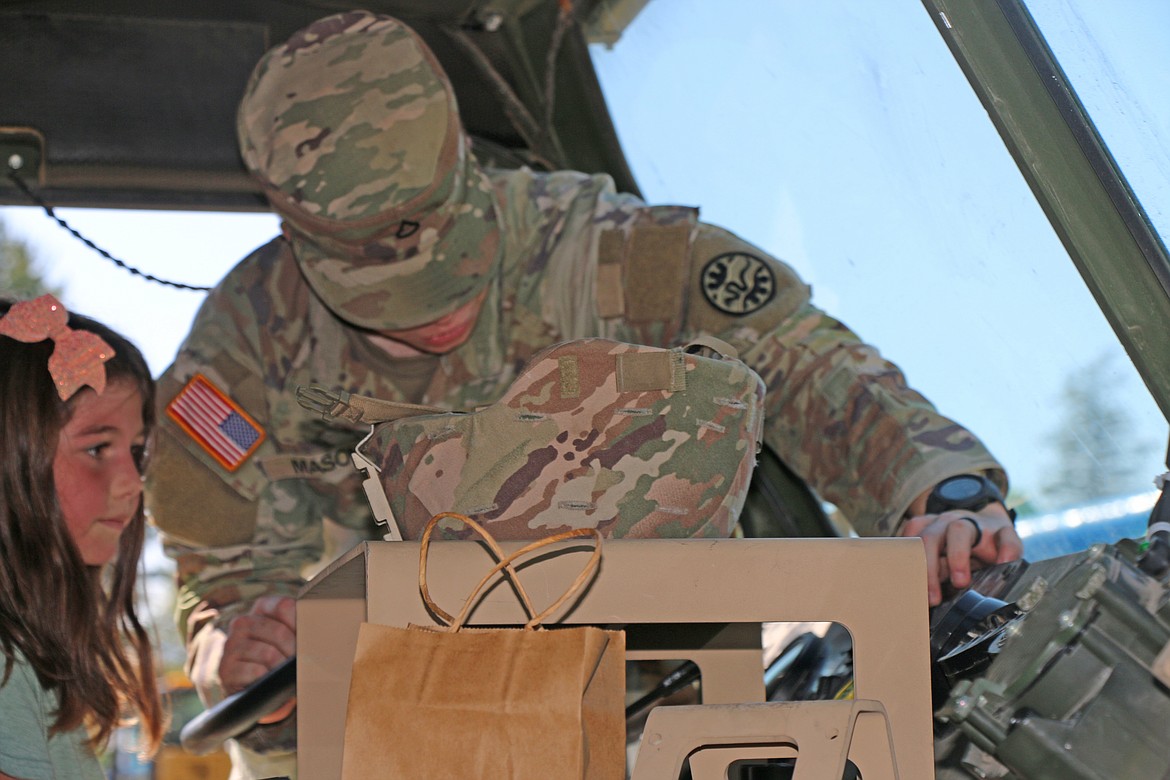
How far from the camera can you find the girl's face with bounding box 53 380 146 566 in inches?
70.7

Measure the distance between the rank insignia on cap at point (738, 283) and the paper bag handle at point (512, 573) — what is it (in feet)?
3.71

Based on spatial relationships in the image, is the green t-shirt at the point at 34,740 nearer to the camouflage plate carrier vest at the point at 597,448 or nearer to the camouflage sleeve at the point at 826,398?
the camouflage plate carrier vest at the point at 597,448

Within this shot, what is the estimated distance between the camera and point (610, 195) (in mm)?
2340

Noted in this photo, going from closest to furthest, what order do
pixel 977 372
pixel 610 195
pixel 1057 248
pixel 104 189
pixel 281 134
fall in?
1. pixel 1057 248
2. pixel 977 372
3. pixel 281 134
4. pixel 610 195
5. pixel 104 189

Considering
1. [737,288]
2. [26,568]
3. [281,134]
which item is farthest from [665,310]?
[26,568]

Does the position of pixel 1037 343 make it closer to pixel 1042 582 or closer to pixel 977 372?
pixel 977 372

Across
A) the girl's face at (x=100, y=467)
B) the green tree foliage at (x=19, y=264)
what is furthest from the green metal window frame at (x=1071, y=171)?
the green tree foliage at (x=19, y=264)

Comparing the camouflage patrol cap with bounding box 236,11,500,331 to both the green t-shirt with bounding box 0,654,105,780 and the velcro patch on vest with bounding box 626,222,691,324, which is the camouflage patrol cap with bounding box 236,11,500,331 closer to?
the velcro patch on vest with bounding box 626,222,691,324

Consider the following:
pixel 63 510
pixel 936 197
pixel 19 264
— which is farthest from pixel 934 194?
pixel 19 264

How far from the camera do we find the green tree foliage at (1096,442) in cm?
155

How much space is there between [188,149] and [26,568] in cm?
112

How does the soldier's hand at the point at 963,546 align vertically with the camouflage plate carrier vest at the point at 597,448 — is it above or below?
below

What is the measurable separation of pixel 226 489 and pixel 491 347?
542 mm

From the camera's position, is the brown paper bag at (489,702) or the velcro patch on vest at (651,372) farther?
the velcro patch on vest at (651,372)
